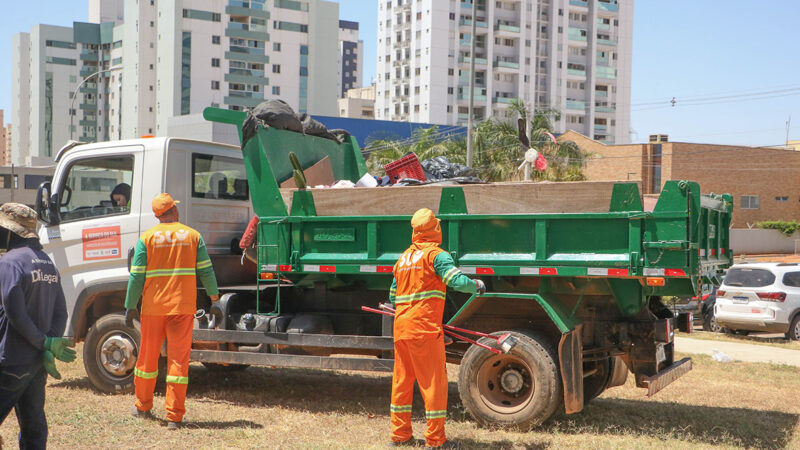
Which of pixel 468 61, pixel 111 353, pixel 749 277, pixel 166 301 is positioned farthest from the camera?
pixel 468 61

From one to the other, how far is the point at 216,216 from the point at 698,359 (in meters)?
7.11

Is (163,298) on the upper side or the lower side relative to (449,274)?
lower

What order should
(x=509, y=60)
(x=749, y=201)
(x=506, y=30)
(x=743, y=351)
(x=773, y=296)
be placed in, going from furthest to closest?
(x=509, y=60) → (x=506, y=30) → (x=749, y=201) → (x=773, y=296) → (x=743, y=351)

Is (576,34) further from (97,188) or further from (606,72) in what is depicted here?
(97,188)

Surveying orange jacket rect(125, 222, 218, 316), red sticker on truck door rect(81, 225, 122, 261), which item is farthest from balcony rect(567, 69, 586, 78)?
orange jacket rect(125, 222, 218, 316)

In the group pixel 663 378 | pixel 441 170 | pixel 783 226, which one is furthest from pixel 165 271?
pixel 783 226

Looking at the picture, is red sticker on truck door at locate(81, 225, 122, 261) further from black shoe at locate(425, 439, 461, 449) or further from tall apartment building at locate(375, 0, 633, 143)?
tall apartment building at locate(375, 0, 633, 143)

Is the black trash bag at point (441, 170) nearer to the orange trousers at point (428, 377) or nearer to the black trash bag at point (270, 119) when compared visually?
the black trash bag at point (270, 119)

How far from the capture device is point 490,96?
93.1 m

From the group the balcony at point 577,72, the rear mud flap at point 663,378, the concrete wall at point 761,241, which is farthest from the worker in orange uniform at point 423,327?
the balcony at point 577,72

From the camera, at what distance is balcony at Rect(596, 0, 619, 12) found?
99.4 m

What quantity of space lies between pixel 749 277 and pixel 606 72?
88.7 metres

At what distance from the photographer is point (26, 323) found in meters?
4.66

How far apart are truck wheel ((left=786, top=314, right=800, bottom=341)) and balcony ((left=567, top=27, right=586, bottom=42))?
283ft
